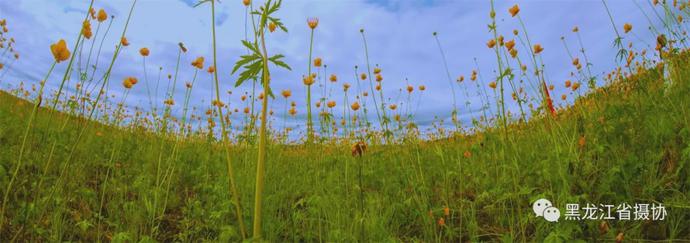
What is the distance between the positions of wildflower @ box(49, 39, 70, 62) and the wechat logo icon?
231 cm

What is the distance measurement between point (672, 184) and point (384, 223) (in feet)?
5.51

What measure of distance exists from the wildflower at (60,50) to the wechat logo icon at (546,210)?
2312 mm

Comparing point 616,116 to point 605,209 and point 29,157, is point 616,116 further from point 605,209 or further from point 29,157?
point 29,157

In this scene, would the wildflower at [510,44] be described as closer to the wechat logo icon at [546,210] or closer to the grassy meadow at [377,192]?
the grassy meadow at [377,192]

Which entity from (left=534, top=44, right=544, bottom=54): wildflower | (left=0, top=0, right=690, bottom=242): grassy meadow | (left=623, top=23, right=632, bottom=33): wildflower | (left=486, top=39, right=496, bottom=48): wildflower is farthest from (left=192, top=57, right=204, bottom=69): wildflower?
(left=623, top=23, right=632, bottom=33): wildflower

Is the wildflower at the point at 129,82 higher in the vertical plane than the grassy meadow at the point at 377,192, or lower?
higher

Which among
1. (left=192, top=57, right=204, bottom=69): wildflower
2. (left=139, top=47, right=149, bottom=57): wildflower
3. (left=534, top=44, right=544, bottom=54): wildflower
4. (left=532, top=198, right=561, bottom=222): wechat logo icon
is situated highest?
(left=139, top=47, right=149, bottom=57): wildflower

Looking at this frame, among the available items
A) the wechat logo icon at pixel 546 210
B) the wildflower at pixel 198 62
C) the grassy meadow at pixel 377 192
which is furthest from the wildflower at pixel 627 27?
the wildflower at pixel 198 62

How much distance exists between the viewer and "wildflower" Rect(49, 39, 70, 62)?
170cm

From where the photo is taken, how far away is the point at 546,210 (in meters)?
1.93

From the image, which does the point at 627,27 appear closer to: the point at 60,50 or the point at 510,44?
the point at 510,44

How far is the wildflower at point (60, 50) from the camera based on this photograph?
1.70 meters

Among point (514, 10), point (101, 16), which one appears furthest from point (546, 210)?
point (101, 16)

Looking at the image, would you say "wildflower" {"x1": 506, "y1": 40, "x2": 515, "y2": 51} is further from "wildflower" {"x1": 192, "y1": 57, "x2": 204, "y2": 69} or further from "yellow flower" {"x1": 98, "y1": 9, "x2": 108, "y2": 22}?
"yellow flower" {"x1": 98, "y1": 9, "x2": 108, "y2": 22}
